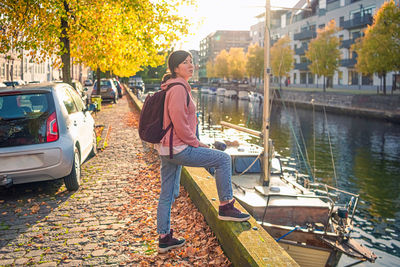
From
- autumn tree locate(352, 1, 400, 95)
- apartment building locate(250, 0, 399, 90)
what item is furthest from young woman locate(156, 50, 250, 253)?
apartment building locate(250, 0, 399, 90)

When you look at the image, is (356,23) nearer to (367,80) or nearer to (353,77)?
(353,77)

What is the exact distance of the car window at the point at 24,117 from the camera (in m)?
5.68

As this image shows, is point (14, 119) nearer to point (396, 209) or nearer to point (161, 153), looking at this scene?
point (161, 153)

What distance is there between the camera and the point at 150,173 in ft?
25.2

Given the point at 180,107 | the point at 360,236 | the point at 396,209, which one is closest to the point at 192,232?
the point at 180,107

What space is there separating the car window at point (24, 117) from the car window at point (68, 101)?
46 cm

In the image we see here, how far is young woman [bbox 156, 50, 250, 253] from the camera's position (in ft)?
11.4

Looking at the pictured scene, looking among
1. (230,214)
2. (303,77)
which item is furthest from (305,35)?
(230,214)

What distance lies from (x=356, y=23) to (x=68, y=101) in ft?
170

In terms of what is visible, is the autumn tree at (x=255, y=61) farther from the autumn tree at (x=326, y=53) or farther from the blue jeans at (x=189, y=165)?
the blue jeans at (x=189, y=165)

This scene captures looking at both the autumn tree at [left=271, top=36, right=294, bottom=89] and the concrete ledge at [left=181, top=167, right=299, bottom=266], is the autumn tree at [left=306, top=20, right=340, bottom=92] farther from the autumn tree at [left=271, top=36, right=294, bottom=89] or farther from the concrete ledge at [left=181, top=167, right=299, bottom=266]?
the concrete ledge at [left=181, top=167, right=299, bottom=266]

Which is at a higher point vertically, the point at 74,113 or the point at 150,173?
the point at 74,113

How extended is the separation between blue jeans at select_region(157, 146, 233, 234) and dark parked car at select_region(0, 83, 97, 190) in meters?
2.62

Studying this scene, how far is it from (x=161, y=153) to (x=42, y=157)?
111 inches
